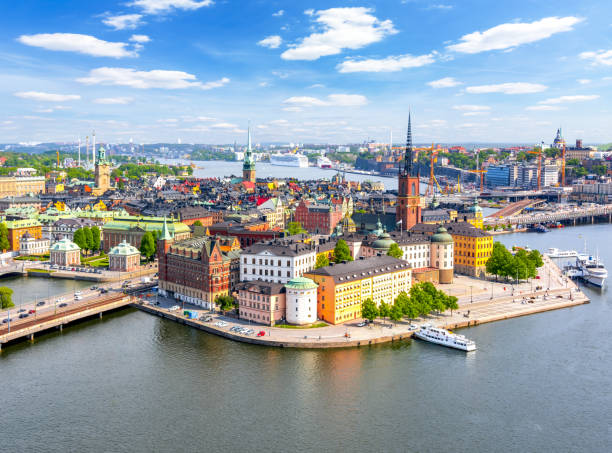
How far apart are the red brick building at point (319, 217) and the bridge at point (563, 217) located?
40.4 metres

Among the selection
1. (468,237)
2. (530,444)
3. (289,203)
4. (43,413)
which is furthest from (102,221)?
(530,444)

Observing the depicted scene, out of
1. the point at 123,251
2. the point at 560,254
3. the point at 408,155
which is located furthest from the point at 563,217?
the point at 123,251

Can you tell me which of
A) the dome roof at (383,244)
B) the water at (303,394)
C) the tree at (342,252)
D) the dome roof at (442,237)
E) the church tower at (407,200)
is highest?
the church tower at (407,200)

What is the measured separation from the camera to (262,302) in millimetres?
56156

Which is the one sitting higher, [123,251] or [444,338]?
[123,251]

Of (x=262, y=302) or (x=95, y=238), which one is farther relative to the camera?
(x=95, y=238)

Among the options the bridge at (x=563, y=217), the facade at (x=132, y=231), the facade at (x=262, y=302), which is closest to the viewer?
the facade at (x=262, y=302)

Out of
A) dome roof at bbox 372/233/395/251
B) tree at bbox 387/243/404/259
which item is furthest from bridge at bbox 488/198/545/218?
tree at bbox 387/243/404/259

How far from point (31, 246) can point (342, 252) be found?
5106 cm

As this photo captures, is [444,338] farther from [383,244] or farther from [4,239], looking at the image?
[4,239]

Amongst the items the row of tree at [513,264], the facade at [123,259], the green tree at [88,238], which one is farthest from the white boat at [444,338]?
the green tree at [88,238]

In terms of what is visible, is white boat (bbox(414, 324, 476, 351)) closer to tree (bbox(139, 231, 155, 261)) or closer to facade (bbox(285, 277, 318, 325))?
facade (bbox(285, 277, 318, 325))

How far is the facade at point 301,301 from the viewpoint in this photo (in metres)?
55.0

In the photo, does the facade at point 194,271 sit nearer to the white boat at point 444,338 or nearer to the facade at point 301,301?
the facade at point 301,301
